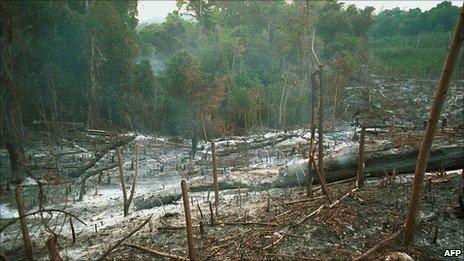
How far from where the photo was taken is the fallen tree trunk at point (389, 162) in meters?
9.26

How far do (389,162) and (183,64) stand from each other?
1166 cm

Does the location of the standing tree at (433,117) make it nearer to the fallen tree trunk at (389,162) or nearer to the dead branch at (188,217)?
the dead branch at (188,217)

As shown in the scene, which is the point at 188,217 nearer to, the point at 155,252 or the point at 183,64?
the point at 155,252

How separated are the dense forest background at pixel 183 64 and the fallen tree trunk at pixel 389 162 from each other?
6.90 m

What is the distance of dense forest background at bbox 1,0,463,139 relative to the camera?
6074 millimetres

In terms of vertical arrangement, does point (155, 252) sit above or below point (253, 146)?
above

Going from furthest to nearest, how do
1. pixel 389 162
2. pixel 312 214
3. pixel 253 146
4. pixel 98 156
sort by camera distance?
pixel 253 146 < pixel 98 156 < pixel 389 162 < pixel 312 214

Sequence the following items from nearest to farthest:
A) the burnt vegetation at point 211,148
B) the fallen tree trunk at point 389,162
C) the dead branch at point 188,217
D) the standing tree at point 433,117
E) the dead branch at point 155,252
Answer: the standing tree at point 433,117, the dead branch at point 188,217, the dead branch at point 155,252, the burnt vegetation at point 211,148, the fallen tree trunk at point 389,162

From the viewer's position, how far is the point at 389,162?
932 cm

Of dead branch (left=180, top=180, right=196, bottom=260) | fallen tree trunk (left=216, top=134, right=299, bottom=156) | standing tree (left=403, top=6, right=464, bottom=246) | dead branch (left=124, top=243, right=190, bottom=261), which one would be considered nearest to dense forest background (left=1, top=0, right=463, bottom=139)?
fallen tree trunk (left=216, top=134, right=299, bottom=156)

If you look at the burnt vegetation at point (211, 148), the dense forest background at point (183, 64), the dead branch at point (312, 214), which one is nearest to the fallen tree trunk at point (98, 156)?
the burnt vegetation at point (211, 148)

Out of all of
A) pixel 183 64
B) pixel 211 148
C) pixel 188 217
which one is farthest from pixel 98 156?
pixel 188 217

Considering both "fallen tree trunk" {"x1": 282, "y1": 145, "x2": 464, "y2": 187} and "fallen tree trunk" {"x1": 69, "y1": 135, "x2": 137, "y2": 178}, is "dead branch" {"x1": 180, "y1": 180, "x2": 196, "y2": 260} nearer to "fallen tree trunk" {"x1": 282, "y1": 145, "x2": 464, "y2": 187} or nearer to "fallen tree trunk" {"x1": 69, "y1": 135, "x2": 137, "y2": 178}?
"fallen tree trunk" {"x1": 282, "y1": 145, "x2": 464, "y2": 187}

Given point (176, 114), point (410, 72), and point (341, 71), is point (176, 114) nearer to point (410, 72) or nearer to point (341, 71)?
point (341, 71)
